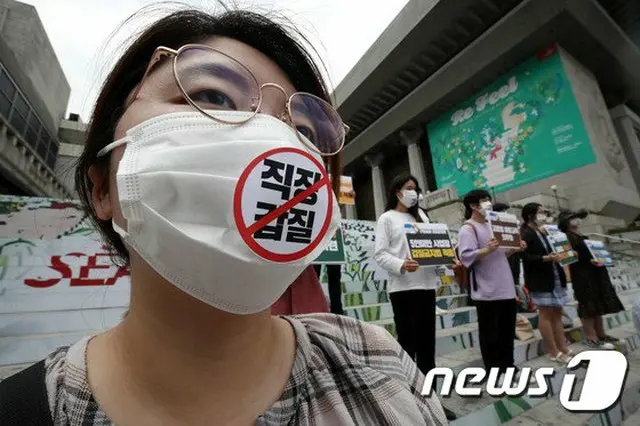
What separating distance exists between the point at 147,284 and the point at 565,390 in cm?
309

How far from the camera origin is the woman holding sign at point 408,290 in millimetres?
2297

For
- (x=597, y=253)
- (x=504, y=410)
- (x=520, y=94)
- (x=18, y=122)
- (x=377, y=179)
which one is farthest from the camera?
(x=377, y=179)

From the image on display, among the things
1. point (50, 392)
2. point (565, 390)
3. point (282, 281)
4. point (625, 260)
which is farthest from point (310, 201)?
point (625, 260)

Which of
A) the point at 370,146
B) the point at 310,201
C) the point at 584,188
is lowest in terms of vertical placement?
the point at 310,201

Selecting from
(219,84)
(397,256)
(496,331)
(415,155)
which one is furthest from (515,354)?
(415,155)

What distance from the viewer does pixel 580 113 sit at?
33.8 feet

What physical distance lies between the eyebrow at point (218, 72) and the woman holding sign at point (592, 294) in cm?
459

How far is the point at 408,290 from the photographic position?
236 cm

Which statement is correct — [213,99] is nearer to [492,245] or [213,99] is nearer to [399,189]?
[399,189]

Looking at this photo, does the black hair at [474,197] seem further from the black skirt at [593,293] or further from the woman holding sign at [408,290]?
the black skirt at [593,293]

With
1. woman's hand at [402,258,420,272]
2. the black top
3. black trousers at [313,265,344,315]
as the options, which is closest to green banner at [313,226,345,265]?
black trousers at [313,265,344,315]

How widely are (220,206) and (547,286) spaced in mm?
3629

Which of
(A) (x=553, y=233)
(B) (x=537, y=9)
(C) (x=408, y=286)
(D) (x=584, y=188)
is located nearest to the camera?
(C) (x=408, y=286)

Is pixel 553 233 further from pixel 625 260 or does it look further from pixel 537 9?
pixel 537 9
